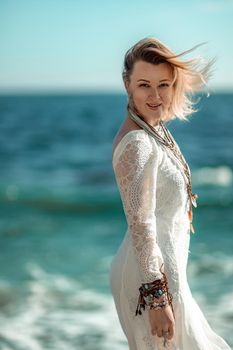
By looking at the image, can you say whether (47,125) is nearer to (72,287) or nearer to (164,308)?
(72,287)

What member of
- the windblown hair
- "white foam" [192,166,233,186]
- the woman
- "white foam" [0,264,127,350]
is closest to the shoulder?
the woman

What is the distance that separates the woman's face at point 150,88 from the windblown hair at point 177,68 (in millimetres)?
25

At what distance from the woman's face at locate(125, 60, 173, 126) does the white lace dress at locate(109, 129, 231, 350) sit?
0.12m

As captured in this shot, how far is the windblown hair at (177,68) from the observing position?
2662mm

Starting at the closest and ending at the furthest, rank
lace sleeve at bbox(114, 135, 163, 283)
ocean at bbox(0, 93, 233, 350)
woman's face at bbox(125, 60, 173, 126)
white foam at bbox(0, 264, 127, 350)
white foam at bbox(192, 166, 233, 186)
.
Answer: lace sleeve at bbox(114, 135, 163, 283) → woman's face at bbox(125, 60, 173, 126) → white foam at bbox(0, 264, 127, 350) → ocean at bbox(0, 93, 233, 350) → white foam at bbox(192, 166, 233, 186)

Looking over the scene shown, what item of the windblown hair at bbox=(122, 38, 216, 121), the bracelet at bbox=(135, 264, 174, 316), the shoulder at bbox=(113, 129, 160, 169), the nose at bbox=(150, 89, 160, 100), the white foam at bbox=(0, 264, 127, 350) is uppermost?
the white foam at bbox=(0, 264, 127, 350)

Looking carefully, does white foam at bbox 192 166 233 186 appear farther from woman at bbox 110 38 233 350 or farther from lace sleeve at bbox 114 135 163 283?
lace sleeve at bbox 114 135 163 283

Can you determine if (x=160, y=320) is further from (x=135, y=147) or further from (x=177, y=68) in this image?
(x=177, y=68)

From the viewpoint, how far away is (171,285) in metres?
2.71

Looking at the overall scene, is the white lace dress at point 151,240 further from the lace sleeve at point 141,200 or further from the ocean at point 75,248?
the ocean at point 75,248

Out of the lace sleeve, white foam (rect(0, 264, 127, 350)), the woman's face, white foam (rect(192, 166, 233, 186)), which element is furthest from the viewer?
white foam (rect(192, 166, 233, 186))

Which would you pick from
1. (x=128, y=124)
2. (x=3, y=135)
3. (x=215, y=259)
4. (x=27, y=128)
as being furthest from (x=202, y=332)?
(x=27, y=128)

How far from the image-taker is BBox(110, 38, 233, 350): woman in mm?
2594

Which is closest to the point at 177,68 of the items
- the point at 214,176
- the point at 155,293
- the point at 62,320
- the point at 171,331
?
the point at 155,293
